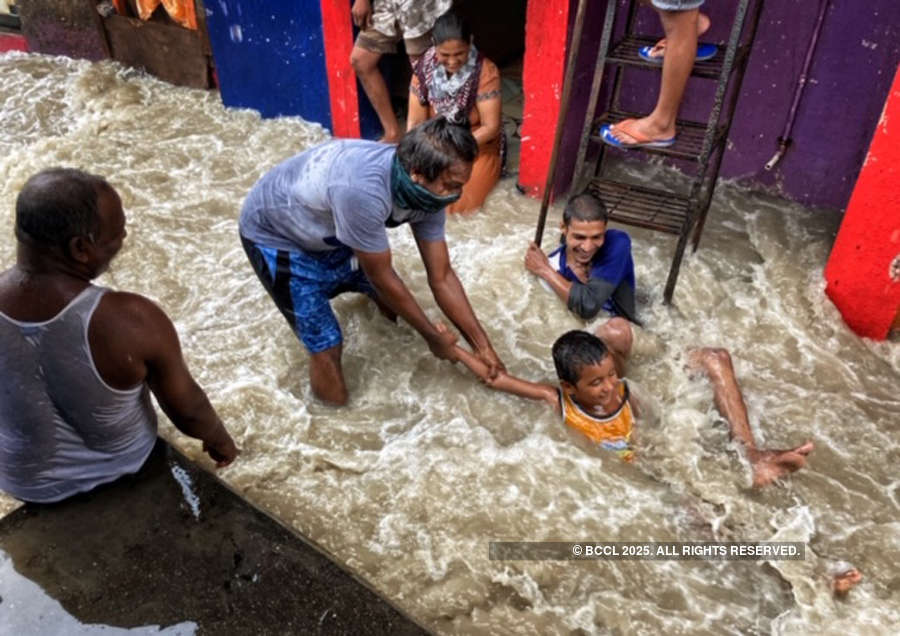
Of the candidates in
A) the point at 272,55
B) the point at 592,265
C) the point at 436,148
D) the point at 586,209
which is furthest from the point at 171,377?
the point at 272,55

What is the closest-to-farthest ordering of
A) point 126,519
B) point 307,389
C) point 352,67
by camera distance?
point 126,519 < point 307,389 < point 352,67

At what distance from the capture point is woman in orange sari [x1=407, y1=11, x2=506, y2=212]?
440 cm

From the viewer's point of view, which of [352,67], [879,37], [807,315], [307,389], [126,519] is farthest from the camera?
[352,67]

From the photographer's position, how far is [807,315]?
3918mm

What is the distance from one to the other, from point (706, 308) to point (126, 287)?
350 centimetres

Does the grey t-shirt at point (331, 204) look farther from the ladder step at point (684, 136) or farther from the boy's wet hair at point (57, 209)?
the ladder step at point (684, 136)

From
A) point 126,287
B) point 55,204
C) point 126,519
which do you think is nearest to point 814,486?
point 126,519

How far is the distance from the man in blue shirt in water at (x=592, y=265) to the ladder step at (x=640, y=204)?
310mm

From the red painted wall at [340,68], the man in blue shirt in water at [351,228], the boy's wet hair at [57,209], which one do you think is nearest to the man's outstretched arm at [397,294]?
the man in blue shirt in water at [351,228]

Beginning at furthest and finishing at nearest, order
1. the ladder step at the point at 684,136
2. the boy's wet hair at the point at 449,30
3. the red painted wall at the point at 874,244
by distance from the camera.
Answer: the boy's wet hair at the point at 449,30
the ladder step at the point at 684,136
the red painted wall at the point at 874,244

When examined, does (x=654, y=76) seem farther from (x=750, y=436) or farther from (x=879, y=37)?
(x=750, y=436)

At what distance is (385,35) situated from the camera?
512 centimetres

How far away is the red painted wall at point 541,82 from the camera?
438 centimetres

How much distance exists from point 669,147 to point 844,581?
224cm
